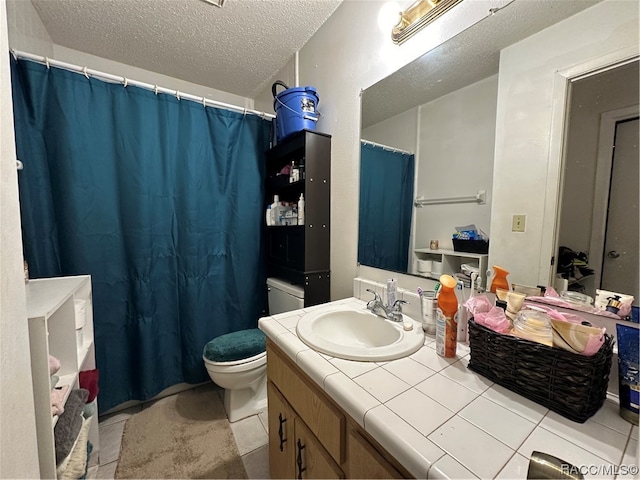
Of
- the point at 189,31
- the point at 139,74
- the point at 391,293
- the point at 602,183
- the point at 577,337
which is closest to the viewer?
the point at 577,337

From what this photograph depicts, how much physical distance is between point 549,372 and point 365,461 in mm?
437

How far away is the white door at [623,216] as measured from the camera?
23.4 inches

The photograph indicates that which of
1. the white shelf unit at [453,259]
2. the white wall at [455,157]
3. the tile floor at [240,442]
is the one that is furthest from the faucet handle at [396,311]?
the tile floor at [240,442]

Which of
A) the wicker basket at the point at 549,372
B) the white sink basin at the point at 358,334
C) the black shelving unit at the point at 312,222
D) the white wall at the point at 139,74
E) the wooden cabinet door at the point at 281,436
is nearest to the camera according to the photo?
the wicker basket at the point at 549,372

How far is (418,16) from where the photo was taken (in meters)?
1.00

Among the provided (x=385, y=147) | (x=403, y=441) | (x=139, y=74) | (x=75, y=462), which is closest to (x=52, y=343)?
(x=75, y=462)

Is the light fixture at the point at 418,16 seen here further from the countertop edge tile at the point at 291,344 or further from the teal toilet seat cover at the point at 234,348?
the teal toilet seat cover at the point at 234,348

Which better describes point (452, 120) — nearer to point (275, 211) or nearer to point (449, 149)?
point (449, 149)

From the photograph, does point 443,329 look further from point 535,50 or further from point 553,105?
point 535,50

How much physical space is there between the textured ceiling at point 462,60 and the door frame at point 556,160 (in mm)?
161

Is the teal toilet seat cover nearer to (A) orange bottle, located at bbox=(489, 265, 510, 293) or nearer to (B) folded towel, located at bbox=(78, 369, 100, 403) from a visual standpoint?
(B) folded towel, located at bbox=(78, 369, 100, 403)

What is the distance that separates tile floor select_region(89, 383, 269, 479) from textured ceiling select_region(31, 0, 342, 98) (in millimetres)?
2305

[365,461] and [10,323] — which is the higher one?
[10,323]

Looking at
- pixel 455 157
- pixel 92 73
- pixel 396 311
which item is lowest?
pixel 396 311
